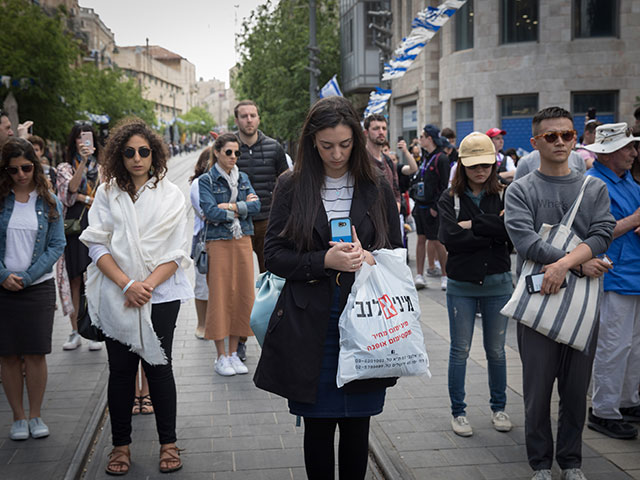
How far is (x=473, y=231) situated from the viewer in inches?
184

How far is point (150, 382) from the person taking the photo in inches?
171

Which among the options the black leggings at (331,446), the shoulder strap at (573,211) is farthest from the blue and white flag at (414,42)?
the black leggings at (331,446)

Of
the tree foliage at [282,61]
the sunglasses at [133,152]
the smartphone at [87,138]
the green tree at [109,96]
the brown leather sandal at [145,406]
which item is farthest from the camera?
the green tree at [109,96]

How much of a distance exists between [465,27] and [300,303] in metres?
23.6

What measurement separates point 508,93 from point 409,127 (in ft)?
27.0

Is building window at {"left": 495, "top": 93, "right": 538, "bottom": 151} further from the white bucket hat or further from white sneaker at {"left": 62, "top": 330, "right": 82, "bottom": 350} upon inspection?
the white bucket hat

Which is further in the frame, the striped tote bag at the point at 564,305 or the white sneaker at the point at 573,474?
the white sneaker at the point at 573,474

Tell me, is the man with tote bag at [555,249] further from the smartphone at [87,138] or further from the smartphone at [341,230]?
the smartphone at [87,138]

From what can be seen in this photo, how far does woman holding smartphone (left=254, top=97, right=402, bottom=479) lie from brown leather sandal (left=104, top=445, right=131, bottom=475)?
60.6 inches

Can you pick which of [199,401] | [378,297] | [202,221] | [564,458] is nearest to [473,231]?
[564,458]

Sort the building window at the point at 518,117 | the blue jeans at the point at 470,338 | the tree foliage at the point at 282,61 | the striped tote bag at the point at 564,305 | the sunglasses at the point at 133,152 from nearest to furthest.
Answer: the striped tote bag at the point at 564,305 → the sunglasses at the point at 133,152 → the blue jeans at the point at 470,338 → the building window at the point at 518,117 → the tree foliage at the point at 282,61

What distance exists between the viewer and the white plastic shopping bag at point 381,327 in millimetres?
2979

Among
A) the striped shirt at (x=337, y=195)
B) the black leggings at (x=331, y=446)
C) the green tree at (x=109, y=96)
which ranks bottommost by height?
the black leggings at (x=331, y=446)

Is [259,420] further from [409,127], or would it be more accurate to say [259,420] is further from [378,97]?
[409,127]
